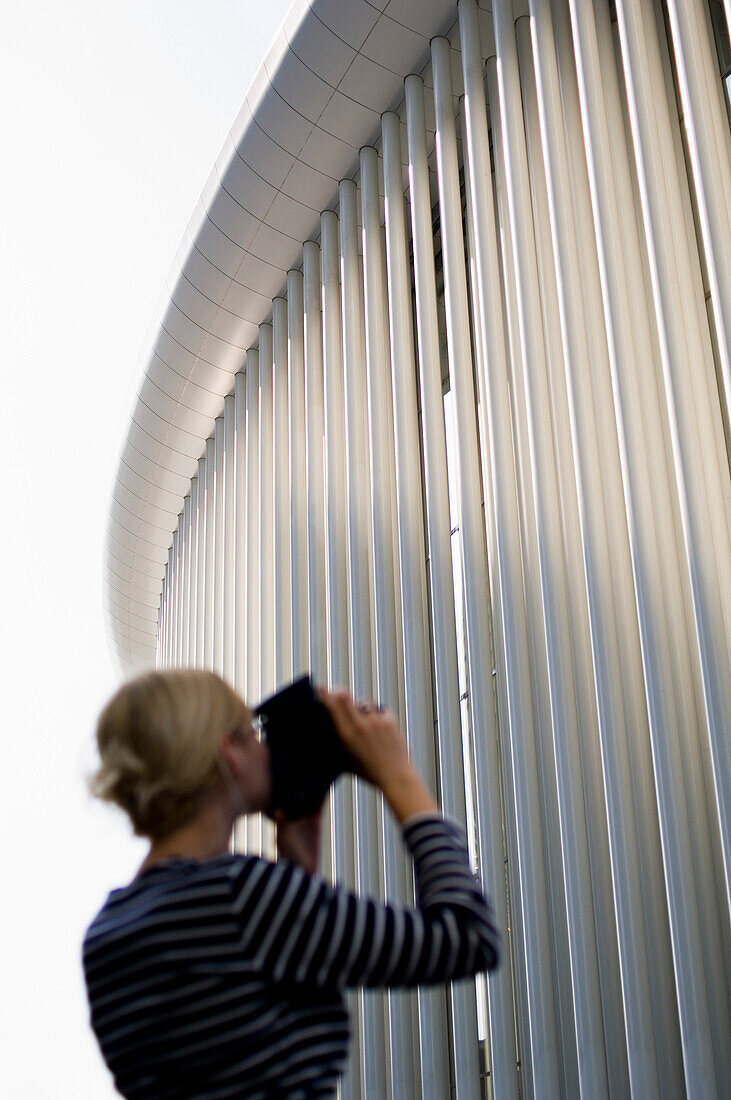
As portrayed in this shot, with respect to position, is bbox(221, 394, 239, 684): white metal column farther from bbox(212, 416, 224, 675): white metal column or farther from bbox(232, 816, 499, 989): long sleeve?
bbox(232, 816, 499, 989): long sleeve

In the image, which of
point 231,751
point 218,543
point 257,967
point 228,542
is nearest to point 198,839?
point 231,751

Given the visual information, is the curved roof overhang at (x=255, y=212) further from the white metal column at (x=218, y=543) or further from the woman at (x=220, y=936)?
the woman at (x=220, y=936)

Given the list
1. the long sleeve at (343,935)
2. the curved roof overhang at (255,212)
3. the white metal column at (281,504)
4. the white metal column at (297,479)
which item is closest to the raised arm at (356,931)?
the long sleeve at (343,935)

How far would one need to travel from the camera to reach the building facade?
6238 mm

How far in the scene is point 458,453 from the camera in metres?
8.48

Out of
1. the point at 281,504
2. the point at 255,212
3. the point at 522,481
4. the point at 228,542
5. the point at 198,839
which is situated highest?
the point at 255,212

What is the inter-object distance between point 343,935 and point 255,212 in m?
10.6

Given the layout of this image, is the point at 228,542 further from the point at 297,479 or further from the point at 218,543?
the point at 297,479

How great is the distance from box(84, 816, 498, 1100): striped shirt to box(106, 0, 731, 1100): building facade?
4259 mm

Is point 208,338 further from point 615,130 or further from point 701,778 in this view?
point 701,778

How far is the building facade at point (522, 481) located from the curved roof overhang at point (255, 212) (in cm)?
4

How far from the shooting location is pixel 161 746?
187cm

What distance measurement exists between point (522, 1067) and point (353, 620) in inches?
144

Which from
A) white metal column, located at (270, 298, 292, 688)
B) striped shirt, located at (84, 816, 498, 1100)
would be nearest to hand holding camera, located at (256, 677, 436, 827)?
striped shirt, located at (84, 816, 498, 1100)
